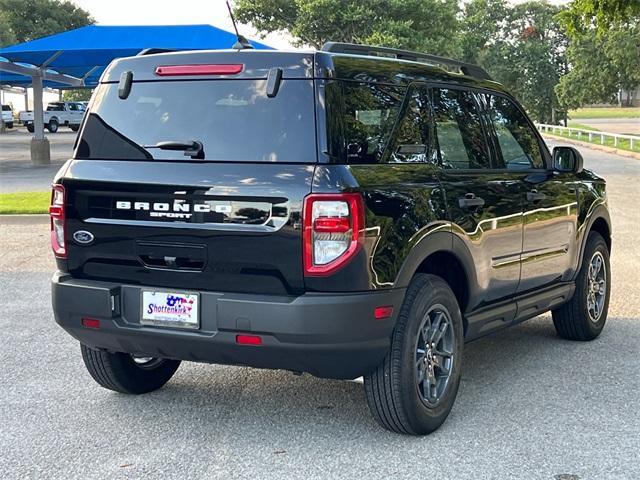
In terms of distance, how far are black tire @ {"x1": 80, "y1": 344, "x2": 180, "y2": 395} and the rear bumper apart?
0.61 meters

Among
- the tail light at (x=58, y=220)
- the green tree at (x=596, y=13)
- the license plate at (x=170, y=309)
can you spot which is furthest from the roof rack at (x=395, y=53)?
the green tree at (x=596, y=13)

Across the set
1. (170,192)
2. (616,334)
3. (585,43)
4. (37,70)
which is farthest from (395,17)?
(170,192)

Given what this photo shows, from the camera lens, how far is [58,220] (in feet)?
14.7

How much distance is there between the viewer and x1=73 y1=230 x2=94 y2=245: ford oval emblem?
4336 millimetres

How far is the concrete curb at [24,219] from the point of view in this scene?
13.1 m

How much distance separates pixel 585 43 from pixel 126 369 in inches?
2019

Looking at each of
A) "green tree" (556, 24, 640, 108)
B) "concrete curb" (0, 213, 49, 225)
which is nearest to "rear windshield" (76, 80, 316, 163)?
"concrete curb" (0, 213, 49, 225)

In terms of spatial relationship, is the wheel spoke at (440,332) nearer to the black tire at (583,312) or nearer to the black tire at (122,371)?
the black tire at (122,371)

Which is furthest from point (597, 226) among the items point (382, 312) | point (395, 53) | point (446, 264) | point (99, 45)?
point (99, 45)

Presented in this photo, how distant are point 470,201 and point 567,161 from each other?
1.43 metres

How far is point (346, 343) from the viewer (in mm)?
3943

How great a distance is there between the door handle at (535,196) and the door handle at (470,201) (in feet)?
2.13

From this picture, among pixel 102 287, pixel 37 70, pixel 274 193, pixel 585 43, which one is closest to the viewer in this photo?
pixel 274 193

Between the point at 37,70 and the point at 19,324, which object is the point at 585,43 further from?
the point at 19,324
